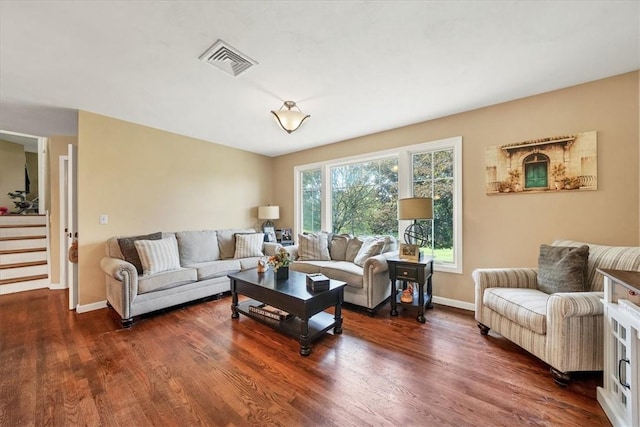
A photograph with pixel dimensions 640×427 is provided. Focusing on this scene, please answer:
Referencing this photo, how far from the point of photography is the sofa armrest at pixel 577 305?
1683mm

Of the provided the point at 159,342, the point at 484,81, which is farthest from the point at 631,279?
the point at 159,342

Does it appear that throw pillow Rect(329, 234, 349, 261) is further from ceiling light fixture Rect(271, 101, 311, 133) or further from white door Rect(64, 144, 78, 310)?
white door Rect(64, 144, 78, 310)

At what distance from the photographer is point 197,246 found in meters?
3.75

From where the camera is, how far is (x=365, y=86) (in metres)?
2.48

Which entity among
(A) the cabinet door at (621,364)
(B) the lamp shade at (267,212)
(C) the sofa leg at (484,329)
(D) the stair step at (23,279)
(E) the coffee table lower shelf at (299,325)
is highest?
(B) the lamp shade at (267,212)

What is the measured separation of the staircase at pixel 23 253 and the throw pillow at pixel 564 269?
689cm

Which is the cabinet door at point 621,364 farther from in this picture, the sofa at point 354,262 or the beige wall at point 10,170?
the beige wall at point 10,170

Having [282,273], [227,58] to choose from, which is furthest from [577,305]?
[227,58]

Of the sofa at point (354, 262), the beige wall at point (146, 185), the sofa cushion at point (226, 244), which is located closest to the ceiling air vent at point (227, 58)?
the beige wall at point (146, 185)

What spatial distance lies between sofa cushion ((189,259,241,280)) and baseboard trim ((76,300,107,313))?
114 cm

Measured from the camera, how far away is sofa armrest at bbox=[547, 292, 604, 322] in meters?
1.68

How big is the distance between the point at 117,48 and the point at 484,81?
3.22 metres

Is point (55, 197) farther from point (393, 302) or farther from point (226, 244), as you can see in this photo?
point (393, 302)

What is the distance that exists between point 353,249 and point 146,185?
3.21 m
